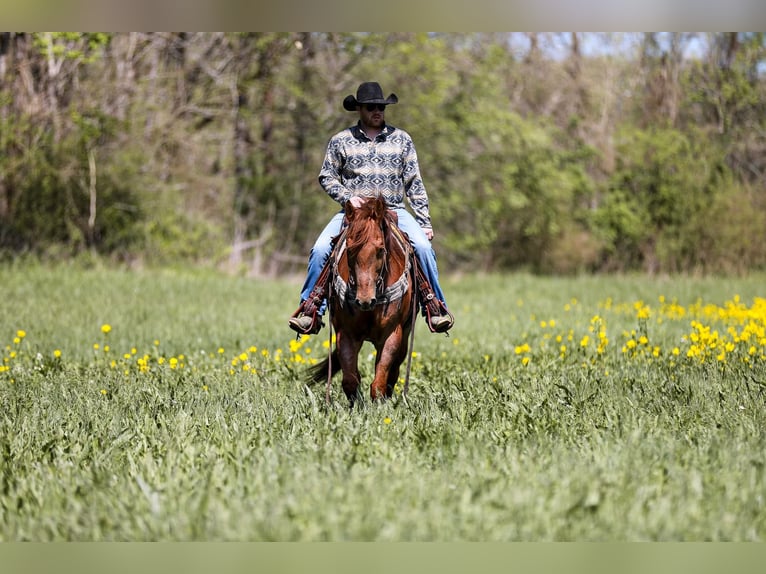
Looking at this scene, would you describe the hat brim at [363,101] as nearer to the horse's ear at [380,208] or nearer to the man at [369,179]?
the man at [369,179]

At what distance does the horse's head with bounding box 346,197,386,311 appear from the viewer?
24.7ft

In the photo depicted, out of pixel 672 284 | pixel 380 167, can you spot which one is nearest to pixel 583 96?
pixel 672 284

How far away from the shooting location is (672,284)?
23.6 metres

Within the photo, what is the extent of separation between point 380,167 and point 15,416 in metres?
3.60

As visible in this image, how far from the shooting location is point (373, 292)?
24.7 feet

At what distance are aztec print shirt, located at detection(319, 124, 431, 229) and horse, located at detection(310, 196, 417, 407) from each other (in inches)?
16.9

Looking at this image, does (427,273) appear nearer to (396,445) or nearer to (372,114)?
(372,114)

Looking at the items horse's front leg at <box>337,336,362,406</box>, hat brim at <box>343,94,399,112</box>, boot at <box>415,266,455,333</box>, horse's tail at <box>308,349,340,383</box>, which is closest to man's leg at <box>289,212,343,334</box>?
horse's front leg at <box>337,336,362,406</box>

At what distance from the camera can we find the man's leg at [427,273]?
8555 mm

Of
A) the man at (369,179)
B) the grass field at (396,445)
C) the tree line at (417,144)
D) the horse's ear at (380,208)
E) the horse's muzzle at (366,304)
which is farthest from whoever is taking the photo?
the tree line at (417,144)

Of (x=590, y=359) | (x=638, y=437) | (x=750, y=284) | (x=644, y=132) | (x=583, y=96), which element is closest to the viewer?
(x=638, y=437)

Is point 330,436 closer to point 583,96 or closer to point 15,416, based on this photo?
point 15,416

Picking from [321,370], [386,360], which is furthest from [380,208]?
[321,370]

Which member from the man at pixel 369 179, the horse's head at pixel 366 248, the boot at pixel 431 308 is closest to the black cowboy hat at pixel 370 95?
the man at pixel 369 179
